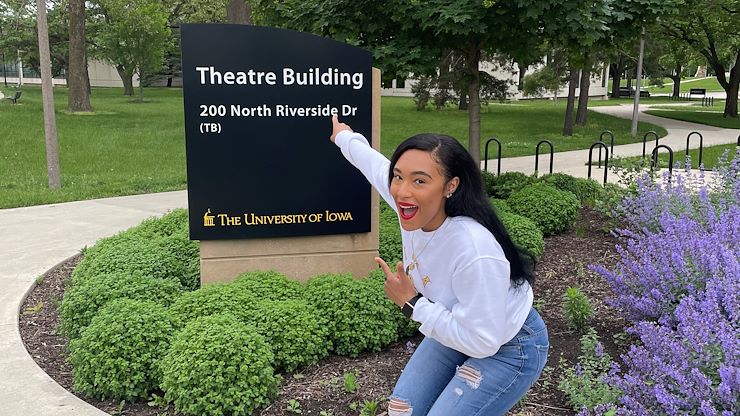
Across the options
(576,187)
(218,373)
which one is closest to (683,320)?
(218,373)

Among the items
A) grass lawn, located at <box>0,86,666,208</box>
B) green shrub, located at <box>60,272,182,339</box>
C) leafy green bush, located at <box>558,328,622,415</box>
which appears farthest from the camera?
grass lawn, located at <box>0,86,666,208</box>

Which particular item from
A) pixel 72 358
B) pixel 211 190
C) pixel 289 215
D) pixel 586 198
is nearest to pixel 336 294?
pixel 289 215

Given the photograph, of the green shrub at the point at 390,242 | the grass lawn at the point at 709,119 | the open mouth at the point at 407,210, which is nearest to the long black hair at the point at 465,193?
the open mouth at the point at 407,210

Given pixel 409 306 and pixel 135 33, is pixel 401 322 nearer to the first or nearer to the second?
pixel 409 306

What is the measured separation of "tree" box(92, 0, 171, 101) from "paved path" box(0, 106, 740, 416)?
23.9 m

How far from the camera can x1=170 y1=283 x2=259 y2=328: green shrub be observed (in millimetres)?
3910

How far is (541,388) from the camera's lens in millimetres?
3531

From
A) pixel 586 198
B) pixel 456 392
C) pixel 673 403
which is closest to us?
pixel 456 392

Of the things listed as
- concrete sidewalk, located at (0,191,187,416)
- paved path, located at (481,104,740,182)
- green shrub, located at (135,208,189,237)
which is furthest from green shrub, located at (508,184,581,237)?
paved path, located at (481,104,740,182)

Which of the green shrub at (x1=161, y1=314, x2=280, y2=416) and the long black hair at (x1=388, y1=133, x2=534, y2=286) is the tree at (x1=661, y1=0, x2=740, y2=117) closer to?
the green shrub at (x1=161, y1=314, x2=280, y2=416)

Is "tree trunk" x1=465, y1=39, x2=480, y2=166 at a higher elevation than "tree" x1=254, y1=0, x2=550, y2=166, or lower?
lower

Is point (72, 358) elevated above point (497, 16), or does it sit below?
below

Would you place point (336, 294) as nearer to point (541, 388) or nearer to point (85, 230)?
point (541, 388)

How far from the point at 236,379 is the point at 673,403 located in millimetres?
1999
